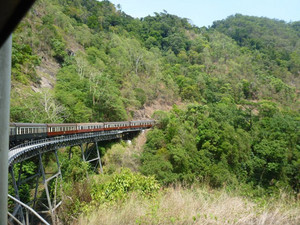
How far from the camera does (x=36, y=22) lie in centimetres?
4284

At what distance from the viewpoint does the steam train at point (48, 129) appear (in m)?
13.2

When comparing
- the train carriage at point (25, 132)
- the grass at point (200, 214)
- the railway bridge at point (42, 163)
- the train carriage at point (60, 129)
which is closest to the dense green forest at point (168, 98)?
the grass at point (200, 214)

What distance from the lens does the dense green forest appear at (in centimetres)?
2320

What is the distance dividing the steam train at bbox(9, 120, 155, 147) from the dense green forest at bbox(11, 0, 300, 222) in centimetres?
265

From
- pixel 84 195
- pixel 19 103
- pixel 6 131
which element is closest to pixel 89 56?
pixel 19 103

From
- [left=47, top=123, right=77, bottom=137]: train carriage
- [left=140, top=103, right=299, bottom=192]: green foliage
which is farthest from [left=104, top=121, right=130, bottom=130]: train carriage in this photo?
[left=47, top=123, right=77, bottom=137]: train carriage

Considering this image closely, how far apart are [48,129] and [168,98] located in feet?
109

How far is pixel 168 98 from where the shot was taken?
156 feet

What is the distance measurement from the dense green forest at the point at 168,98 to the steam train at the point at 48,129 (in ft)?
8.70

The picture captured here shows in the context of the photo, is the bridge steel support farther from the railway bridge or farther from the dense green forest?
the railway bridge

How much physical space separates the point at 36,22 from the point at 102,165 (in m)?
32.9

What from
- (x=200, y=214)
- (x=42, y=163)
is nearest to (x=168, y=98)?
(x=42, y=163)

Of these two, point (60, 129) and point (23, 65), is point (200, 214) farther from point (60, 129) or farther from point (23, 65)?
point (23, 65)

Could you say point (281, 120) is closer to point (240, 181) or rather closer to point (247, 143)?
point (247, 143)
